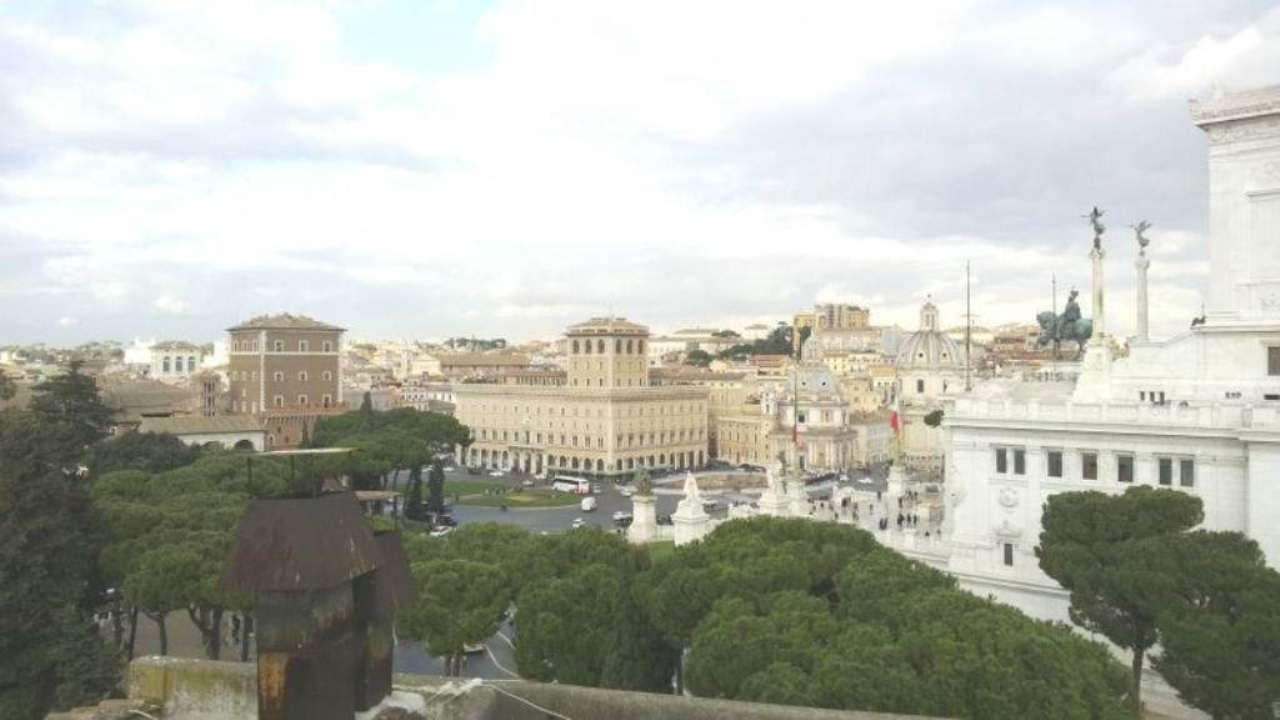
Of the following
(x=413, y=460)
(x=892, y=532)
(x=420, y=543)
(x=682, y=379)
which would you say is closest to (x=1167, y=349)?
(x=892, y=532)

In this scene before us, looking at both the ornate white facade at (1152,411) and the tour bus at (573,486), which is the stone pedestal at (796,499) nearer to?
the ornate white facade at (1152,411)

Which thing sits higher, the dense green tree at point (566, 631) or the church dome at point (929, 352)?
the church dome at point (929, 352)

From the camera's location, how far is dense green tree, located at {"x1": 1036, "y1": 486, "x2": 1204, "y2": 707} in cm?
2281

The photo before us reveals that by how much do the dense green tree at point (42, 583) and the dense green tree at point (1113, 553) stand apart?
22.6 m

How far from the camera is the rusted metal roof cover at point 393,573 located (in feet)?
28.2

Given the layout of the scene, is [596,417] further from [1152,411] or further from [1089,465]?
[1152,411]

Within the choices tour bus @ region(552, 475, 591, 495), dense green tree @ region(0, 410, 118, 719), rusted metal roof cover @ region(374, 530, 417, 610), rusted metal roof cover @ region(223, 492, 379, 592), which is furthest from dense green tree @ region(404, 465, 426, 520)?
rusted metal roof cover @ region(223, 492, 379, 592)

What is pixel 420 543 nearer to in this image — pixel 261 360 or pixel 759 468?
pixel 261 360

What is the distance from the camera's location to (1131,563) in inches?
903

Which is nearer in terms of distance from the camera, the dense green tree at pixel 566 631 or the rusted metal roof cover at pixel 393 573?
the rusted metal roof cover at pixel 393 573

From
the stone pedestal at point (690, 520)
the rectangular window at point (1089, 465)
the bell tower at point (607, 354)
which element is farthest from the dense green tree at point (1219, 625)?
the bell tower at point (607, 354)

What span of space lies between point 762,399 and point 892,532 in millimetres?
77340

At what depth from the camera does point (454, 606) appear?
23328 mm

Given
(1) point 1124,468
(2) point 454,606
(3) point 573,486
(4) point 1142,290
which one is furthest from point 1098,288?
(3) point 573,486
